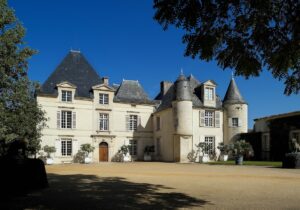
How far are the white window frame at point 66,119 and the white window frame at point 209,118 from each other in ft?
39.0

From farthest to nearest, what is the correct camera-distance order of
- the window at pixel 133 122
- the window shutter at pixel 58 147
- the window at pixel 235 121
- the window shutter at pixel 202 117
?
the window at pixel 133 122
the window at pixel 235 121
the window shutter at pixel 202 117
the window shutter at pixel 58 147

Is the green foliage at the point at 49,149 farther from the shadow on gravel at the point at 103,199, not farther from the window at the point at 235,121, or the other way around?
the shadow on gravel at the point at 103,199

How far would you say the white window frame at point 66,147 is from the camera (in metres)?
28.5

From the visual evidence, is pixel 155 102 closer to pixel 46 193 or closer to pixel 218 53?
pixel 46 193

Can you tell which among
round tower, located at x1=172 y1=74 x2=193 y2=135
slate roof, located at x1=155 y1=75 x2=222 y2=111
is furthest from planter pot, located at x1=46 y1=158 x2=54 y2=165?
slate roof, located at x1=155 y1=75 x2=222 y2=111

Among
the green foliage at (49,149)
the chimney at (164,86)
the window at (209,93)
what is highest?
the chimney at (164,86)

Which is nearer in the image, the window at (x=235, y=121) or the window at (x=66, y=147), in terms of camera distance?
the window at (x=66, y=147)

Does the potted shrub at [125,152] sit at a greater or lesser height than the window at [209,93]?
lesser

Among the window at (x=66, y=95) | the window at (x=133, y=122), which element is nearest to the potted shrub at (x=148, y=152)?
the window at (x=133, y=122)

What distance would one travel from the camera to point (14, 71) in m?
16.2

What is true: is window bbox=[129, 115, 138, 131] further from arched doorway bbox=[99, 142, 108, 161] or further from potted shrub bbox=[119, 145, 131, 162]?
arched doorway bbox=[99, 142, 108, 161]

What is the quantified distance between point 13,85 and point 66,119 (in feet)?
42.0

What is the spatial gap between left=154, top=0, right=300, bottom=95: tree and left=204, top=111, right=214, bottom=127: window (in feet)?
82.5

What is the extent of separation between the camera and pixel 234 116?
30.5 m
